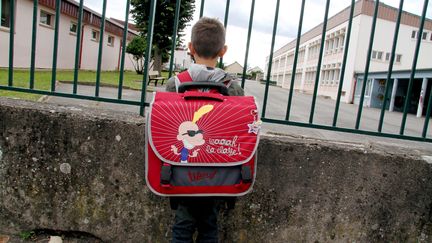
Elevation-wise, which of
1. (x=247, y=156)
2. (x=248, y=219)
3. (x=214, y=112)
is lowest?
(x=248, y=219)

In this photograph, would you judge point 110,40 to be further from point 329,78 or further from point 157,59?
point 329,78

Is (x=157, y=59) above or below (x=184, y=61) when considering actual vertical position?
above

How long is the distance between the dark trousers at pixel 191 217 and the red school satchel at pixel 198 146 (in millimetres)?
171

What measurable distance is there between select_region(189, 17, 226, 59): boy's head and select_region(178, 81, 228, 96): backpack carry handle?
20cm

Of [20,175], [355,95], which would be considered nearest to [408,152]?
[20,175]

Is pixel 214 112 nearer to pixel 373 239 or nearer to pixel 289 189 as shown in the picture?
pixel 289 189

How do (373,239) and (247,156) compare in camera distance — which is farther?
(373,239)

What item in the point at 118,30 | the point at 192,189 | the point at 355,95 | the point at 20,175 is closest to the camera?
the point at 192,189

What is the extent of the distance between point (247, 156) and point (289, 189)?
28.2 inches

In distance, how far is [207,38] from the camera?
194 centimetres

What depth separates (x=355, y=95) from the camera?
116ft

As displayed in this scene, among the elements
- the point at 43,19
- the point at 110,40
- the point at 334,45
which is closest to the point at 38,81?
the point at 43,19

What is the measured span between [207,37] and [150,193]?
1.08 meters

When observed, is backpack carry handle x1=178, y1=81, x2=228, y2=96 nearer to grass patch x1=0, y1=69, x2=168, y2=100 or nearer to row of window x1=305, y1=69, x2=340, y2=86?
grass patch x1=0, y1=69, x2=168, y2=100
